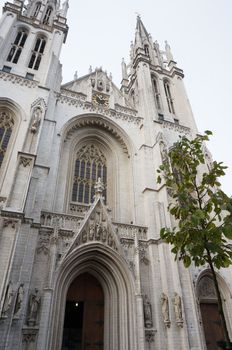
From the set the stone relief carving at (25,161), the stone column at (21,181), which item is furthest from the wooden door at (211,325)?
the stone relief carving at (25,161)

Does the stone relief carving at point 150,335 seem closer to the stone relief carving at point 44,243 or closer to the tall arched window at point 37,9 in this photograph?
the stone relief carving at point 44,243

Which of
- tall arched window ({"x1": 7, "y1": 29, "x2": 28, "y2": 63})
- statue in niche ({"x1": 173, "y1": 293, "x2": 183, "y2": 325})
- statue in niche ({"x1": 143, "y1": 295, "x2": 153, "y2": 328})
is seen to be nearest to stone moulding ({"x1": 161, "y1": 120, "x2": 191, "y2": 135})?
tall arched window ({"x1": 7, "y1": 29, "x2": 28, "y2": 63})

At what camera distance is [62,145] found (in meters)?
15.0

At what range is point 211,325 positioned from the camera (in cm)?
1168

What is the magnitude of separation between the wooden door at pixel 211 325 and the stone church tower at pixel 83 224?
0.06m

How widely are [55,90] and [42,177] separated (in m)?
7.30

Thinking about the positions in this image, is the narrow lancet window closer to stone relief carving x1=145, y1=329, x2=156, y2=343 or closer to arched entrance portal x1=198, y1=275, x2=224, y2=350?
arched entrance portal x1=198, y1=275, x2=224, y2=350

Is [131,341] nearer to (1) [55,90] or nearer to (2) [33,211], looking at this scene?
(2) [33,211]

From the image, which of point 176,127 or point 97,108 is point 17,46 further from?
point 176,127

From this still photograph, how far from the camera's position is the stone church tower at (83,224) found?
368 inches

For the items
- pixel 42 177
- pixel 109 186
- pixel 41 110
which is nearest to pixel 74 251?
pixel 42 177

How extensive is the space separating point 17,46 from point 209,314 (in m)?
21.4

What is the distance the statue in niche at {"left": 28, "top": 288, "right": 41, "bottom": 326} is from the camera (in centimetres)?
866

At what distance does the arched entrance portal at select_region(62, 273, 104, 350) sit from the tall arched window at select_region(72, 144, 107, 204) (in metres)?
4.25
